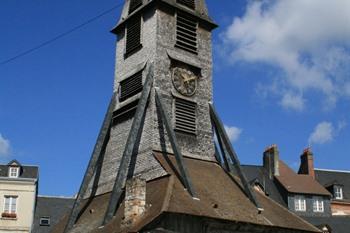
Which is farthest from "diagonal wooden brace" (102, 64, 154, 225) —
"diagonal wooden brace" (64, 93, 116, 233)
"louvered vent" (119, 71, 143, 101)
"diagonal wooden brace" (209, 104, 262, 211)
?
"diagonal wooden brace" (209, 104, 262, 211)

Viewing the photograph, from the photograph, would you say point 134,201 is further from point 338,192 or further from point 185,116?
point 338,192

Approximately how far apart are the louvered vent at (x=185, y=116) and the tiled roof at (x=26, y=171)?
14055 millimetres

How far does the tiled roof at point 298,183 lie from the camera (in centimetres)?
3959

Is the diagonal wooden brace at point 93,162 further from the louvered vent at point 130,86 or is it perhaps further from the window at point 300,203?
the window at point 300,203

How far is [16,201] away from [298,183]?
20.4 meters

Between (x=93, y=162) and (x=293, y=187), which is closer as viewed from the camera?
(x=93, y=162)

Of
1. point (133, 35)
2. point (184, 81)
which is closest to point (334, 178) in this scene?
point (184, 81)

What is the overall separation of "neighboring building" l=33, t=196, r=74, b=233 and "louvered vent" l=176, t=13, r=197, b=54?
14.4m

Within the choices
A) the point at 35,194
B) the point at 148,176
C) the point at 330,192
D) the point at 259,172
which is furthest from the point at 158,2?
the point at 330,192

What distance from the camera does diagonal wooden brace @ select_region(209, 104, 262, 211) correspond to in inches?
794

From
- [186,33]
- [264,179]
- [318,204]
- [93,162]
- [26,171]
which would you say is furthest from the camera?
[264,179]

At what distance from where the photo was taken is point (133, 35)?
23281 mm

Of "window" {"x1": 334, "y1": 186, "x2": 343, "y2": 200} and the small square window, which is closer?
the small square window

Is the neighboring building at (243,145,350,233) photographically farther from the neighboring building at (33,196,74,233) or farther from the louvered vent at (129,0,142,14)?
the louvered vent at (129,0,142,14)
